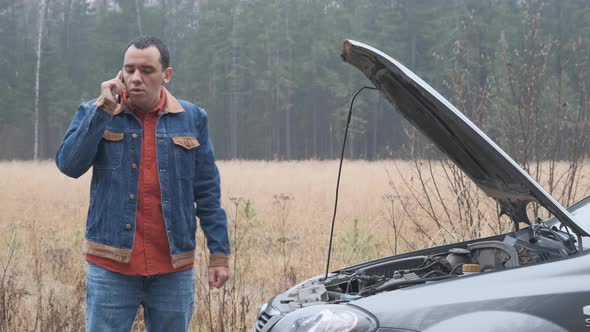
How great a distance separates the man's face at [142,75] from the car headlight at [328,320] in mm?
1261

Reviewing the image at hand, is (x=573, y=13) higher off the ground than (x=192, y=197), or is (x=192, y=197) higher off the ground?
(x=573, y=13)

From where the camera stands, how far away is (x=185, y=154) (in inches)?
124

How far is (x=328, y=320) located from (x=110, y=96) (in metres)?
1.41

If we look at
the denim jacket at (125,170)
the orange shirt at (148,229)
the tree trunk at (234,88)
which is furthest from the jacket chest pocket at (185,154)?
the tree trunk at (234,88)

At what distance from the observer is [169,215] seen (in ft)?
10.0

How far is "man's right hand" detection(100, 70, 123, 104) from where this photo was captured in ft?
9.61

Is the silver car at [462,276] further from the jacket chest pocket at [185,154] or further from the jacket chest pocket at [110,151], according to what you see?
the jacket chest pocket at [110,151]

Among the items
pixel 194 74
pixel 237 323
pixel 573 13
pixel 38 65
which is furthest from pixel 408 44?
pixel 237 323

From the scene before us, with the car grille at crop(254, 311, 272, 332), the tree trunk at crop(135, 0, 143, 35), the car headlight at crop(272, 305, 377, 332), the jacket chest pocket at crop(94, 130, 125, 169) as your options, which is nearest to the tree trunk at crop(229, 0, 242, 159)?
the tree trunk at crop(135, 0, 143, 35)

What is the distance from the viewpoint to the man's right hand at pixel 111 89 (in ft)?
9.61

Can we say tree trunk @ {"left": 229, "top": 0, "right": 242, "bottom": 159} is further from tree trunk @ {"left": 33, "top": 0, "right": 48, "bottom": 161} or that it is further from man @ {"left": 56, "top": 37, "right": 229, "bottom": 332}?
man @ {"left": 56, "top": 37, "right": 229, "bottom": 332}

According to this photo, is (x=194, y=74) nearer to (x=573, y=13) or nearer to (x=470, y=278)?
(x=573, y=13)

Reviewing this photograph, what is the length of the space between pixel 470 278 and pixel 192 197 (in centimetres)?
144

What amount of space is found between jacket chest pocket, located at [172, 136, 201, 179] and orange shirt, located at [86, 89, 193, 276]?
101mm
